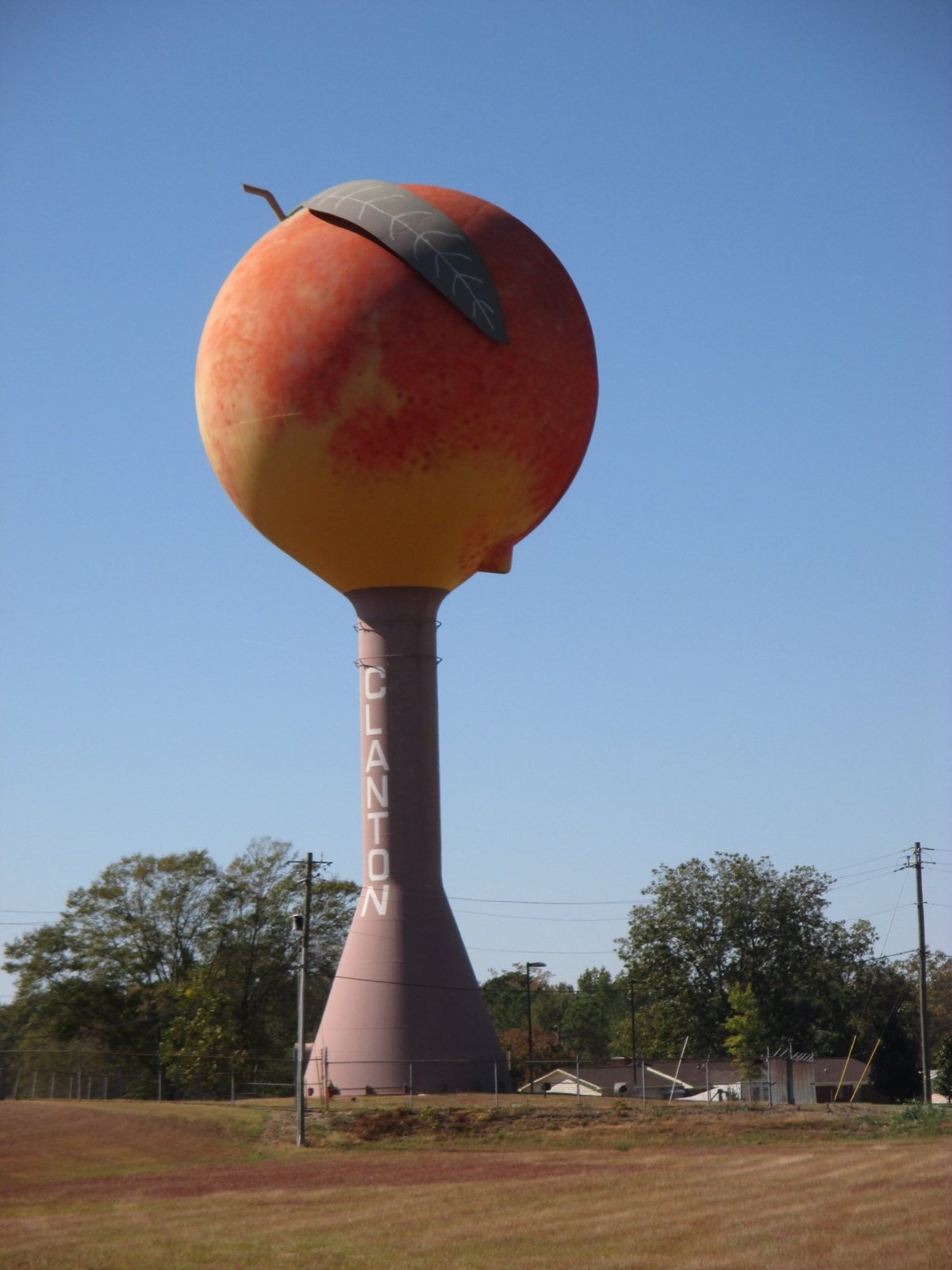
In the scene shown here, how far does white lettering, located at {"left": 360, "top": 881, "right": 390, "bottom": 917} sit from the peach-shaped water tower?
1.7 inches

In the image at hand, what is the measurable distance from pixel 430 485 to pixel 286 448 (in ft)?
9.60

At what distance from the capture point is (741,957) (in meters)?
62.1

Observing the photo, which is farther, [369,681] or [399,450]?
[369,681]

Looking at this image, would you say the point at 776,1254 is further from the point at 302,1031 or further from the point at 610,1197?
the point at 302,1031

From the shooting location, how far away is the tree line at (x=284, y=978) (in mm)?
52375

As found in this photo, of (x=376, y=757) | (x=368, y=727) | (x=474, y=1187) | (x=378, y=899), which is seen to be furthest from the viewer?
(x=368, y=727)

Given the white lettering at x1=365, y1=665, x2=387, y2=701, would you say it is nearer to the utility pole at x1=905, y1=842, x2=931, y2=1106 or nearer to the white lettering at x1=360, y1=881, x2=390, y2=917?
the white lettering at x1=360, y1=881, x2=390, y2=917

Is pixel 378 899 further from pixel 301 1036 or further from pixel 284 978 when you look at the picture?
pixel 284 978

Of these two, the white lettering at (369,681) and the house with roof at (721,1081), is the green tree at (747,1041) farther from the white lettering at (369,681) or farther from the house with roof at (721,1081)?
the white lettering at (369,681)

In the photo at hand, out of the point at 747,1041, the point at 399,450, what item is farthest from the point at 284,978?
the point at 399,450

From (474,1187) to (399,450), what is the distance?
46.5ft

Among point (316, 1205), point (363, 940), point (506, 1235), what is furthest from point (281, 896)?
point (506, 1235)

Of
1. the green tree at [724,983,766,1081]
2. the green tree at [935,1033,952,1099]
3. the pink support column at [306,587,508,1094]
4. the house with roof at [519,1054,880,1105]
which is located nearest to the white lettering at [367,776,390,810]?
the pink support column at [306,587,508,1094]

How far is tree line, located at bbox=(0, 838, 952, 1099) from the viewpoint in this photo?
5238 centimetres
